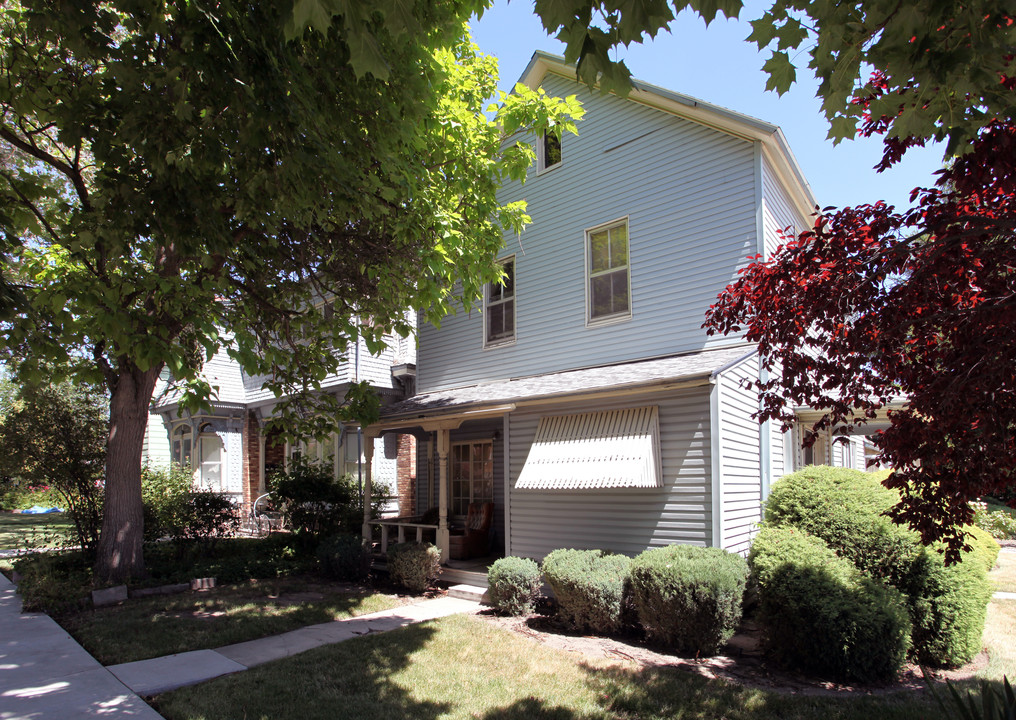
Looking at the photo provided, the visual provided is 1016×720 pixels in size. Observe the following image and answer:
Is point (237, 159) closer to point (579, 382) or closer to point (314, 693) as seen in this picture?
point (314, 693)

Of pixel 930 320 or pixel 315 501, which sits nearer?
pixel 930 320

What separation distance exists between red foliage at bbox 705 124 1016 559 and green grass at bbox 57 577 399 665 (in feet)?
24.3

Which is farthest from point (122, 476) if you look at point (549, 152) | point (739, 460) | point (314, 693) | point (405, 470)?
point (549, 152)

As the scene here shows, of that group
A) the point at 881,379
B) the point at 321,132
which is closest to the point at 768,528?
the point at 881,379

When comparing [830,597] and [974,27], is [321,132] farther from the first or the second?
[830,597]

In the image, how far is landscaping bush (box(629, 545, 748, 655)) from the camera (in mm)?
6980

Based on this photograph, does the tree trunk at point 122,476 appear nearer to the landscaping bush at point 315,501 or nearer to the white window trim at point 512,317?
the landscaping bush at point 315,501

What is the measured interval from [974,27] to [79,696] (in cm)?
836

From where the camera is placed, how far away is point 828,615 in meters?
6.17

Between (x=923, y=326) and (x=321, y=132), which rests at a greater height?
(x=321, y=132)

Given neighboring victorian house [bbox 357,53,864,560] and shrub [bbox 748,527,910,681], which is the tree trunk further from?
shrub [bbox 748,527,910,681]

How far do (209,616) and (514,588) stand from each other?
4.57 metres

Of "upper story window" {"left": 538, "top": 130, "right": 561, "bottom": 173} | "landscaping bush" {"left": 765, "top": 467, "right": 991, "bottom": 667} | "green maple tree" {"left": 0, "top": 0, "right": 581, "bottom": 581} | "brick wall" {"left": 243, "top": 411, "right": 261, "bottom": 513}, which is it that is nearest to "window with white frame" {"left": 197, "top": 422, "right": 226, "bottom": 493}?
"brick wall" {"left": 243, "top": 411, "right": 261, "bottom": 513}

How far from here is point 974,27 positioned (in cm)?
269
